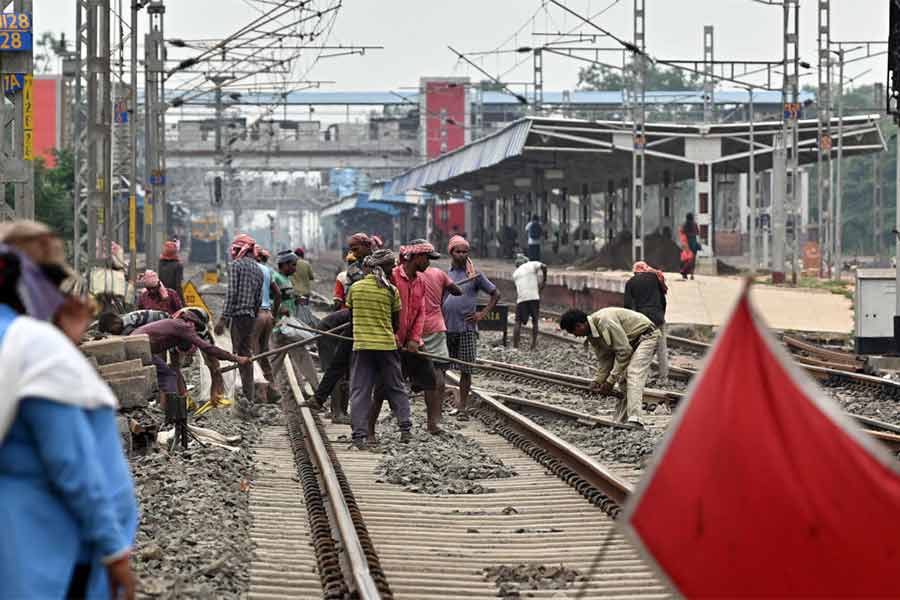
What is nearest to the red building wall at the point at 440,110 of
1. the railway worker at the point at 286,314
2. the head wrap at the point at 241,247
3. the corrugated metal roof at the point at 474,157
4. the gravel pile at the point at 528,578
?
the corrugated metal roof at the point at 474,157

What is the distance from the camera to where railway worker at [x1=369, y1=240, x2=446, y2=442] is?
42.8 feet

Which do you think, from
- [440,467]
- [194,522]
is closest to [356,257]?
[440,467]

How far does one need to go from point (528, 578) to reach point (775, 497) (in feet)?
12.7

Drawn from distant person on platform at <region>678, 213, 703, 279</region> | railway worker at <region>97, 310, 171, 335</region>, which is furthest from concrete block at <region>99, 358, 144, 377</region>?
distant person on platform at <region>678, 213, 703, 279</region>

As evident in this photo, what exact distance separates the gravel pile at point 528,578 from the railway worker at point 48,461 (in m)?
3.75

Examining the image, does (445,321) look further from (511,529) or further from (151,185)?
(151,185)

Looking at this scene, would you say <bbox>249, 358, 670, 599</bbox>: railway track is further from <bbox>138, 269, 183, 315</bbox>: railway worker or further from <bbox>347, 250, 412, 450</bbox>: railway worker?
<bbox>138, 269, 183, 315</bbox>: railway worker

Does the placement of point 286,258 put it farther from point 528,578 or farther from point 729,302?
point 729,302

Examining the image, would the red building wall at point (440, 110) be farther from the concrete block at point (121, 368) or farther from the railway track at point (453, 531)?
the railway track at point (453, 531)

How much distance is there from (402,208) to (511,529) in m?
72.1

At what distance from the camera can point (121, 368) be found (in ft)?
43.7

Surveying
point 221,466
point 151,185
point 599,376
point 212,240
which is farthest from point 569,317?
point 212,240

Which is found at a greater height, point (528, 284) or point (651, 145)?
point (651, 145)

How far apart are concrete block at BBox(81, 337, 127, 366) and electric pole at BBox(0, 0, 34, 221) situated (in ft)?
11.2
